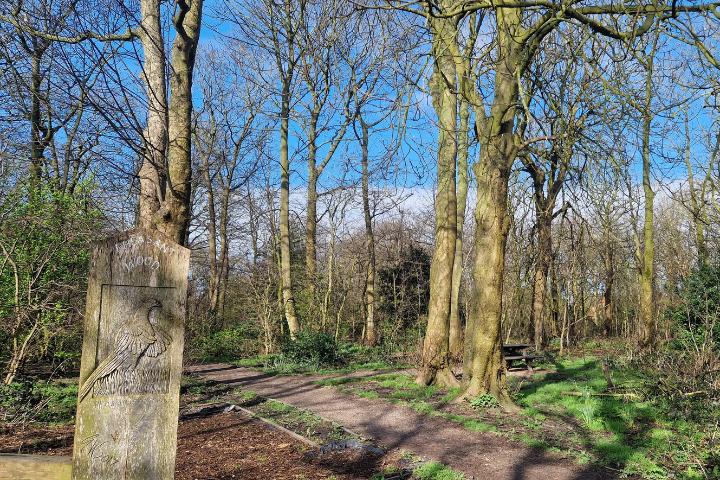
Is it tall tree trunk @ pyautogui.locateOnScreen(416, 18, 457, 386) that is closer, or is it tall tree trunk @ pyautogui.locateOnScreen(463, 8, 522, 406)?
tall tree trunk @ pyautogui.locateOnScreen(463, 8, 522, 406)

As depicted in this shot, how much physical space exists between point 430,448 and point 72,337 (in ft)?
19.9

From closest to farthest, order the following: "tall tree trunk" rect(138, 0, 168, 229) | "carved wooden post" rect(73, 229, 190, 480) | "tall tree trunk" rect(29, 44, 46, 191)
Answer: "carved wooden post" rect(73, 229, 190, 480) < "tall tree trunk" rect(138, 0, 168, 229) < "tall tree trunk" rect(29, 44, 46, 191)

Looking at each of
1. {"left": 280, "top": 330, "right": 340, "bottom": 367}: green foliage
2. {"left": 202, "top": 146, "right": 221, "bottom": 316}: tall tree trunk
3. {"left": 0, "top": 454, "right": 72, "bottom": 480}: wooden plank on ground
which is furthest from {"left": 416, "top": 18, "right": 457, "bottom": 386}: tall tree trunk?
{"left": 202, "top": 146, "right": 221, "bottom": 316}: tall tree trunk

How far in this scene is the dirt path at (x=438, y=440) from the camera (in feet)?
20.1

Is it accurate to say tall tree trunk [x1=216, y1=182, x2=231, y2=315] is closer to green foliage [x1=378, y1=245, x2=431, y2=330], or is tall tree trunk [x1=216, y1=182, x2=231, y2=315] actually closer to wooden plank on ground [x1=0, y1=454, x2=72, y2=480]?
green foliage [x1=378, y1=245, x2=431, y2=330]

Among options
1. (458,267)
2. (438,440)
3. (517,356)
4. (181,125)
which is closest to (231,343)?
(458,267)

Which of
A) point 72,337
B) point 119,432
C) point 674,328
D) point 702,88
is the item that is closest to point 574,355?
point 674,328

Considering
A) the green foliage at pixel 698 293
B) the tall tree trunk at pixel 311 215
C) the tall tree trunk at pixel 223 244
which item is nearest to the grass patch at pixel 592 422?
the green foliage at pixel 698 293

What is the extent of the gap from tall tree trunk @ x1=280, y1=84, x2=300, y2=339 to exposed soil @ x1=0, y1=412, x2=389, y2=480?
10065 mm

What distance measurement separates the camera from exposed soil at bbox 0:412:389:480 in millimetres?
5941

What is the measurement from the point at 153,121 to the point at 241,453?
14.8ft

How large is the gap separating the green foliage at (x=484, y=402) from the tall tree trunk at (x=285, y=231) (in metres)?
9.41

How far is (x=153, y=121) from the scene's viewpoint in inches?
313

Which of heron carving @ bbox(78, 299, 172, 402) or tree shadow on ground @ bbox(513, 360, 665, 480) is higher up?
heron carving @ bbox(78, 299, 172, 402)
